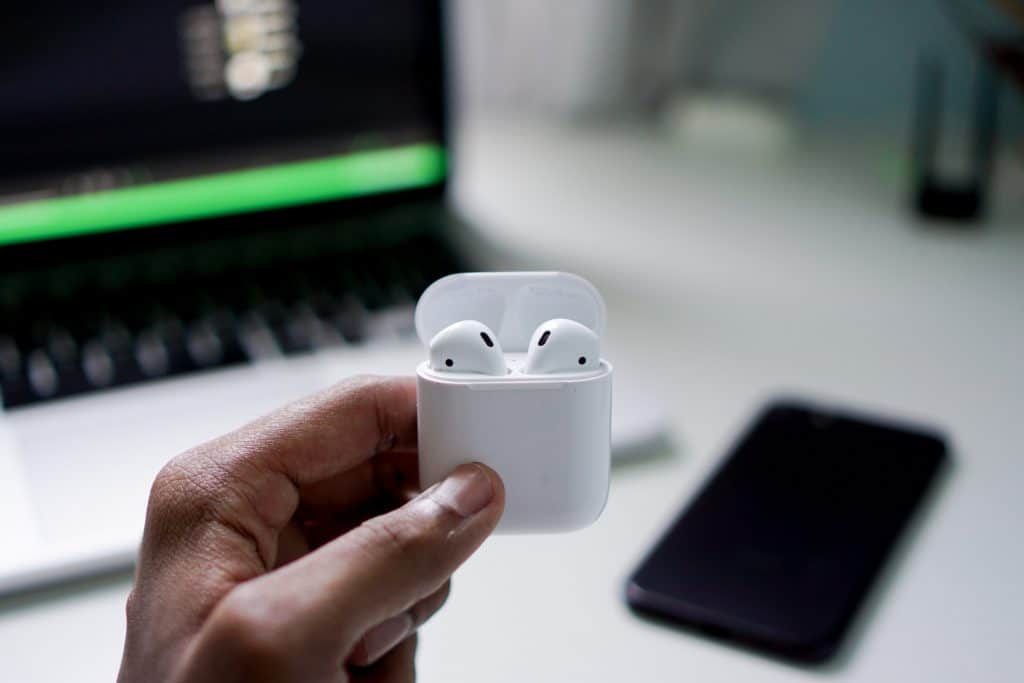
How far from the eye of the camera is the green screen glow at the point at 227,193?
78cm

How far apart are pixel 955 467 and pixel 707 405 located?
15 cm

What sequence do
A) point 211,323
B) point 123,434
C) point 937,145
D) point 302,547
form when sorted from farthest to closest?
1. point 937,145
2. point 211,323
3. point 123,434
4. point 302,547

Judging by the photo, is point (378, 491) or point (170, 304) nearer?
point (378, 491)

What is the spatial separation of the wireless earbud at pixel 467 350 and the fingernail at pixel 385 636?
11 centimetres

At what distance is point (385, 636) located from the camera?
0.43m

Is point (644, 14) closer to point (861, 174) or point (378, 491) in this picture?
point (861, 174)

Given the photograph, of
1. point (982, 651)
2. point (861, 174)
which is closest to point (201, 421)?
point (982, 651)

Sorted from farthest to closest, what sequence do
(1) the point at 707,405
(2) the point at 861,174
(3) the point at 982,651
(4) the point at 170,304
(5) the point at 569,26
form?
(5) the point at 569,26, (2) the point at 861,174, (4) the point at 170,304, (1) the point at 707,405, (3) the point at 982,651

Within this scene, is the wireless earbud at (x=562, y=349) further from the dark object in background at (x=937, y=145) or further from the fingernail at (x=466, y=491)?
the dark object in background at (x=937, y=145)

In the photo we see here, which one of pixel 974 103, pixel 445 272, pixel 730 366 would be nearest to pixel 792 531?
pixel 730 366

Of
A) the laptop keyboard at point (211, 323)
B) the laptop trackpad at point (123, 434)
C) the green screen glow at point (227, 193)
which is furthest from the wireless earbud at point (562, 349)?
the green screen glow at point (227, 193)

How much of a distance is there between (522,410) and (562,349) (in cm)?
3

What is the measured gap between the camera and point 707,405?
674mm

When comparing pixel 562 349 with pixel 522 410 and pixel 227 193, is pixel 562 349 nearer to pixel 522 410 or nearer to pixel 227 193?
pixel 522 410
